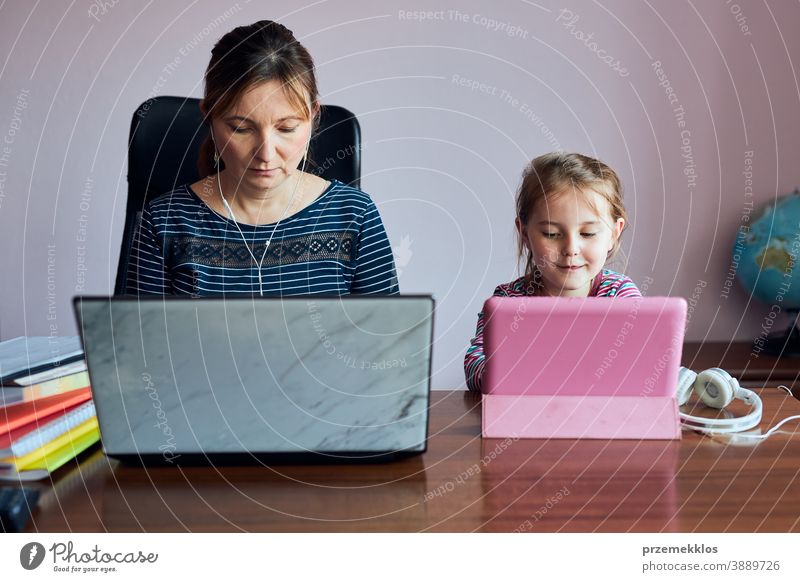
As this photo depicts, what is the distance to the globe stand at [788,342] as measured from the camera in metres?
2.16

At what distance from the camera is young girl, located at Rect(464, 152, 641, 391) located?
4.09 ft

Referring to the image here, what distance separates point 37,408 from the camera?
785 millimetres

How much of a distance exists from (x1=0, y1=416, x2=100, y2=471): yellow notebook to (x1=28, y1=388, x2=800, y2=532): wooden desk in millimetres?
14

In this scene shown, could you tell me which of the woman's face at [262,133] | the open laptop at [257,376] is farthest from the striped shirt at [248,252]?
the open laptop at [257,376]

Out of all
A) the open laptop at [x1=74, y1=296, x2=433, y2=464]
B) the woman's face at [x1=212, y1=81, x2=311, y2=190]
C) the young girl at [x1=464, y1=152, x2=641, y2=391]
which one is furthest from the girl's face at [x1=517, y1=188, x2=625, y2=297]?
the open laptop at [x1=74, y1=296, x2=433, y2=464]

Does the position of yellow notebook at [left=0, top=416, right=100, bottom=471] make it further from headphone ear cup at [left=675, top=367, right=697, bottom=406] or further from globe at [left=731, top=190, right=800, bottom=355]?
globe at [left=731, top=190, right=800, bottom=355]

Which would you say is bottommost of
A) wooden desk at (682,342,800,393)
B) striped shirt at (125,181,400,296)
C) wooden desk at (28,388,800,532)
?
wooden desk at (682,342,800,393)

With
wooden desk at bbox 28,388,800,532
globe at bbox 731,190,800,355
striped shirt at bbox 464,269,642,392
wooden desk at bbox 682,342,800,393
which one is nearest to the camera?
wooden desk at bbox 28,388,800,532

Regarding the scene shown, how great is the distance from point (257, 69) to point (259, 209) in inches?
9.8

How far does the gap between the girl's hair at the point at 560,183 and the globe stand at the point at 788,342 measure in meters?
1.03

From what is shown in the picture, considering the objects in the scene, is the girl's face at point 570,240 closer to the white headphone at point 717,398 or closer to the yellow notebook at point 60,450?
the white headphone at point 717,398

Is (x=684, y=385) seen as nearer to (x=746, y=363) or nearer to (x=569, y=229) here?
(x=569, y=229)

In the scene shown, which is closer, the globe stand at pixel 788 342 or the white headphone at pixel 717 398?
the white headphone at pixel 717 398
